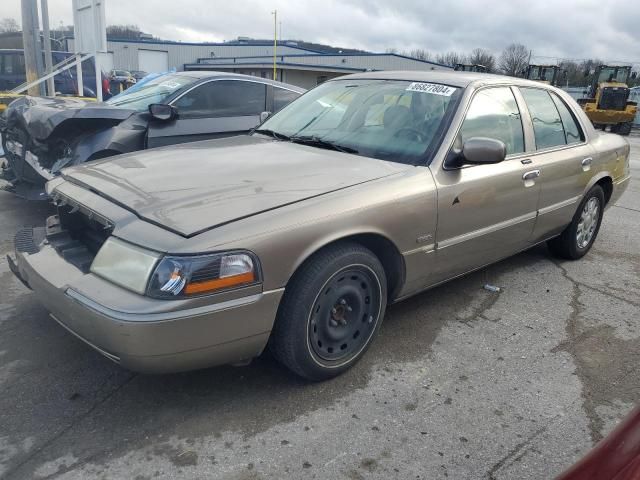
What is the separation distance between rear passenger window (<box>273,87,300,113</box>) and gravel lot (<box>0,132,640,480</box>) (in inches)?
148

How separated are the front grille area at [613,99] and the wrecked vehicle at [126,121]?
2014cm

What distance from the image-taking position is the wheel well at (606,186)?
5.02 meters

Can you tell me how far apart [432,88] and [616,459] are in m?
2.88

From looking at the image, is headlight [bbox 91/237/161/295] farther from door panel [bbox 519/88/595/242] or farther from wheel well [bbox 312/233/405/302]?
door panel [bbox 519/88/595/242]

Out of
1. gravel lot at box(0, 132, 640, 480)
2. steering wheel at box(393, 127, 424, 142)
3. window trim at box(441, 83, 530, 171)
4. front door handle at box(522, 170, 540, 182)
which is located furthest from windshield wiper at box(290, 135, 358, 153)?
front door handle at box(522, 170, 540, 182)

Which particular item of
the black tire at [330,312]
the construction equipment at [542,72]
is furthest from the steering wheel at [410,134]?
the construction equipment at [542,72]

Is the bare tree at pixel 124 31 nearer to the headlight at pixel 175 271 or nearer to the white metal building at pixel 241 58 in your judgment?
the white metal building at pixel 241 58

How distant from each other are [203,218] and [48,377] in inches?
50.6

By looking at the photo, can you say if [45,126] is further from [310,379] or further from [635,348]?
[635,348]

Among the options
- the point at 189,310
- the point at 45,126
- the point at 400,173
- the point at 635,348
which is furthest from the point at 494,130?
the point at 45,126

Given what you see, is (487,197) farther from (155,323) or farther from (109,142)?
(109,142)

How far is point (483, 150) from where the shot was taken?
320cm

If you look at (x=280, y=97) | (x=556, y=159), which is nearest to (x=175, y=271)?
(x=556, y=159)

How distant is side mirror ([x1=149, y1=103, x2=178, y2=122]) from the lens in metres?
5.59
